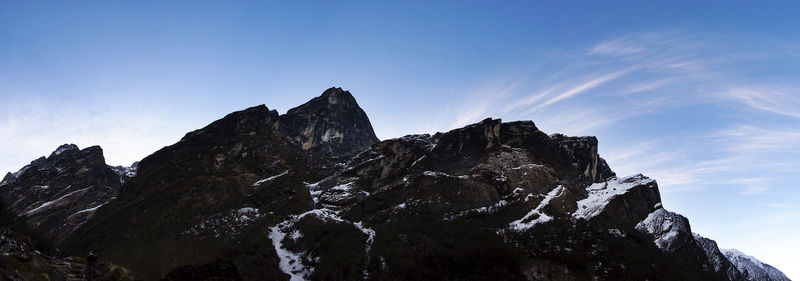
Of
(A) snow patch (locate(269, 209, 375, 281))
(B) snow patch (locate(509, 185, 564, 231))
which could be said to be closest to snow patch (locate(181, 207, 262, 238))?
(A) snow patch (locate(269, 209, 375, 281))

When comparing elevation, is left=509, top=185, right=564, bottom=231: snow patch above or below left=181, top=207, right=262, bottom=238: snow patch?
above

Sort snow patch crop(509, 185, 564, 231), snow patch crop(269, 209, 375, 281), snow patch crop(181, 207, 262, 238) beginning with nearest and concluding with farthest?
snow patch crop(269, 209, 375, 281) < snow patch crop(181, 207, 262, 238) < snow patch crop(509, 185, 564, 231)

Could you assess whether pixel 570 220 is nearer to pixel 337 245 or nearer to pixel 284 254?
pixel 337 245

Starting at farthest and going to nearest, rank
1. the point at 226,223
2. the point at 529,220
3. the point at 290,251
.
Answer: the point at 529,220 → the point at 226,223 → the point at 290,251

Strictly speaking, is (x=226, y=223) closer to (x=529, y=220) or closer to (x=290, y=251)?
(x=290, y=251)

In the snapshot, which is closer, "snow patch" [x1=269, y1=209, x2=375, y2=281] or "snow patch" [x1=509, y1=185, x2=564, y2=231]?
"snow patch" [x1=269, y1=209, x2=375, y2=281]

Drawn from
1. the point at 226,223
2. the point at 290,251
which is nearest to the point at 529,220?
the point at 290,251

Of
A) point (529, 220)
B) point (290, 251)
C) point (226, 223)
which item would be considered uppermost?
point (529, 220)

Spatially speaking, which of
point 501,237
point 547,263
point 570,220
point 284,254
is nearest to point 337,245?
point 284,254

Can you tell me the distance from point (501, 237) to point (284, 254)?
7889 cm

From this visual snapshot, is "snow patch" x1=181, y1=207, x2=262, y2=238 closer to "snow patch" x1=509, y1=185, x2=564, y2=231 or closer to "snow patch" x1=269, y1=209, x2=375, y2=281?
"snow patch" x1=269, y1=209, x2=375, y2=281

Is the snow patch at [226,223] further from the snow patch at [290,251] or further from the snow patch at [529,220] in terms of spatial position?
the snow patch at [529,220]

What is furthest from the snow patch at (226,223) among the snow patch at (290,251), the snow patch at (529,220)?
the snow patch at (529,220)

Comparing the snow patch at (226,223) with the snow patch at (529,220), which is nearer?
the snow patch at (226,223)
